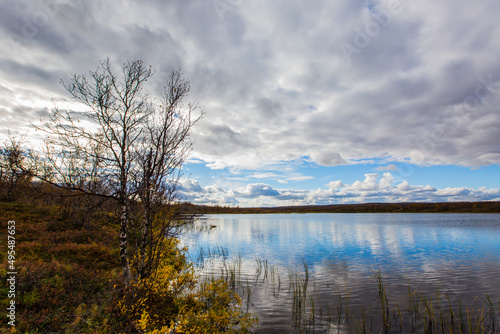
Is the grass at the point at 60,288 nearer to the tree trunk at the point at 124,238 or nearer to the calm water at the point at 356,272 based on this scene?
the tree trunk at the point at 124,238

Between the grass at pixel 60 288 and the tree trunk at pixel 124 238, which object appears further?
the tree trunk at pixel 124 238

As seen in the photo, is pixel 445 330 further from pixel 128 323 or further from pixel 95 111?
pixel 95 111

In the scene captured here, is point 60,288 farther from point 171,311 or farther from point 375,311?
point 375,311

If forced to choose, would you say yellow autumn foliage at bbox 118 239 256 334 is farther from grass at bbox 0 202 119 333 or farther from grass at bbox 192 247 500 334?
grass at bbox 192 247 500 334

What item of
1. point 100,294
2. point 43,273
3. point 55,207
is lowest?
point 100,294

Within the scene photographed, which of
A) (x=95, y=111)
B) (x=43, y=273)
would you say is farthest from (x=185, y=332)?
(x=95, y=111)

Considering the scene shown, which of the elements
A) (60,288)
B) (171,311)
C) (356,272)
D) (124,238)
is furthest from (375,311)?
(60,288)

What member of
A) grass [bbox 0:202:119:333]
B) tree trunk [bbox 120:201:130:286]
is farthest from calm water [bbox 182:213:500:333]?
grass [bbox 0:202:119:333]

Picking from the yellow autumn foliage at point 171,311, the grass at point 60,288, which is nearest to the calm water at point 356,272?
the yellow autumn foliage at point 171,311

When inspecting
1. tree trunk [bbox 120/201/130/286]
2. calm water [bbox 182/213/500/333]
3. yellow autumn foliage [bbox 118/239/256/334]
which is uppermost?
tree trunk [bbox 120/201/130/286]

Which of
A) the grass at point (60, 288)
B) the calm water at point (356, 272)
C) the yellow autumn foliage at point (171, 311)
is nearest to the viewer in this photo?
the grass at point (60, 288)

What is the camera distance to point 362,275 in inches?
687

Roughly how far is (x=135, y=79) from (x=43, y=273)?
953 centimetres

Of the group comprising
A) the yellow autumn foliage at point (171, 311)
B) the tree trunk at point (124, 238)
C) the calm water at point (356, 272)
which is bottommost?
the calm water at point (356, 272)
